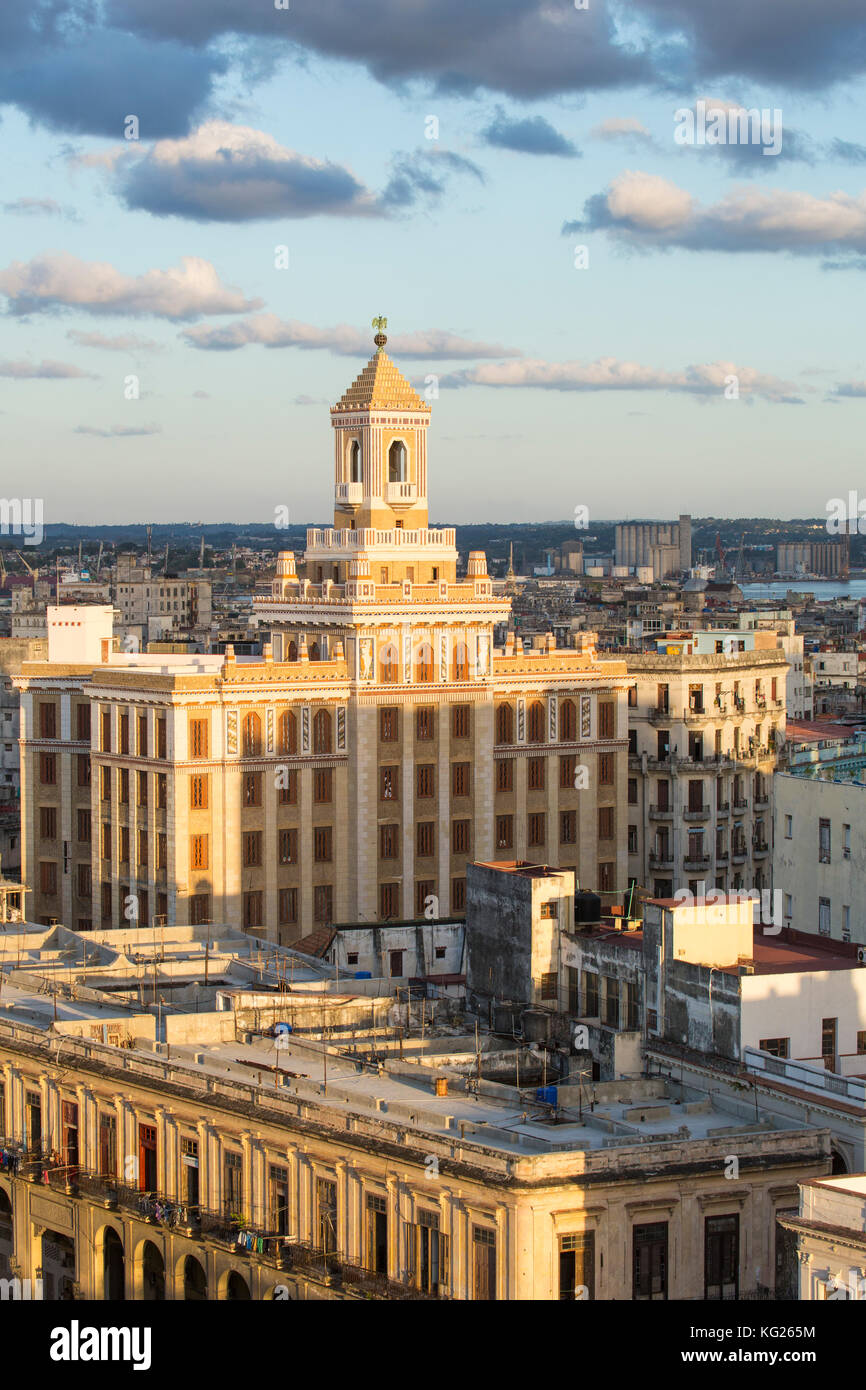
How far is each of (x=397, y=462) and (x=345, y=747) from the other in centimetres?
1535

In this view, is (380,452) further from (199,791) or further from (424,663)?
(199,791)

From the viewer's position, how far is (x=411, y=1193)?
58.2 metres

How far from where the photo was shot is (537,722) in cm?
11588

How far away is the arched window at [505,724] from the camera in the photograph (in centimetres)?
11475

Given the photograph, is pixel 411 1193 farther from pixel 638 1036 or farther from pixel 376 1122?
pixel 638 1036

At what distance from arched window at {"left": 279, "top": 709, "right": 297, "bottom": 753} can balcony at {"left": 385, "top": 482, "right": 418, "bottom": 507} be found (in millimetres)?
13605

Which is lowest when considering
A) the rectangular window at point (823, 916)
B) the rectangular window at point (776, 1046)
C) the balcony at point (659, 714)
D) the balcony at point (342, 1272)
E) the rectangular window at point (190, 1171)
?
the balcony at point (342, 1272)

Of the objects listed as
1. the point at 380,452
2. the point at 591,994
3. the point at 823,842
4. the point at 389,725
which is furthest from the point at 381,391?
the point at 591,994

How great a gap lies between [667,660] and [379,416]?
19.3 meters

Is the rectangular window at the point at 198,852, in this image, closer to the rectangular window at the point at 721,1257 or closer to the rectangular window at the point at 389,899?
the rectangular window at the point at 389,899

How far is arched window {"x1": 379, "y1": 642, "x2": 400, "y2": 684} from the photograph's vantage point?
111m

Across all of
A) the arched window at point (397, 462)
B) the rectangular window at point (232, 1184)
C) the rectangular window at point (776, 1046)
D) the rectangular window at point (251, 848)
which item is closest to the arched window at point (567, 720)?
the arched window at point (397, 462)

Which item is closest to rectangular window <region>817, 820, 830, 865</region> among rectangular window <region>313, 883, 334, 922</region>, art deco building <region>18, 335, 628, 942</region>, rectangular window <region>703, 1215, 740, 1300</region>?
art deco building <region>18, 335, 628, 942</region>

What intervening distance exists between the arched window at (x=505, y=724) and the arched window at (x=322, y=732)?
9.09 meters
